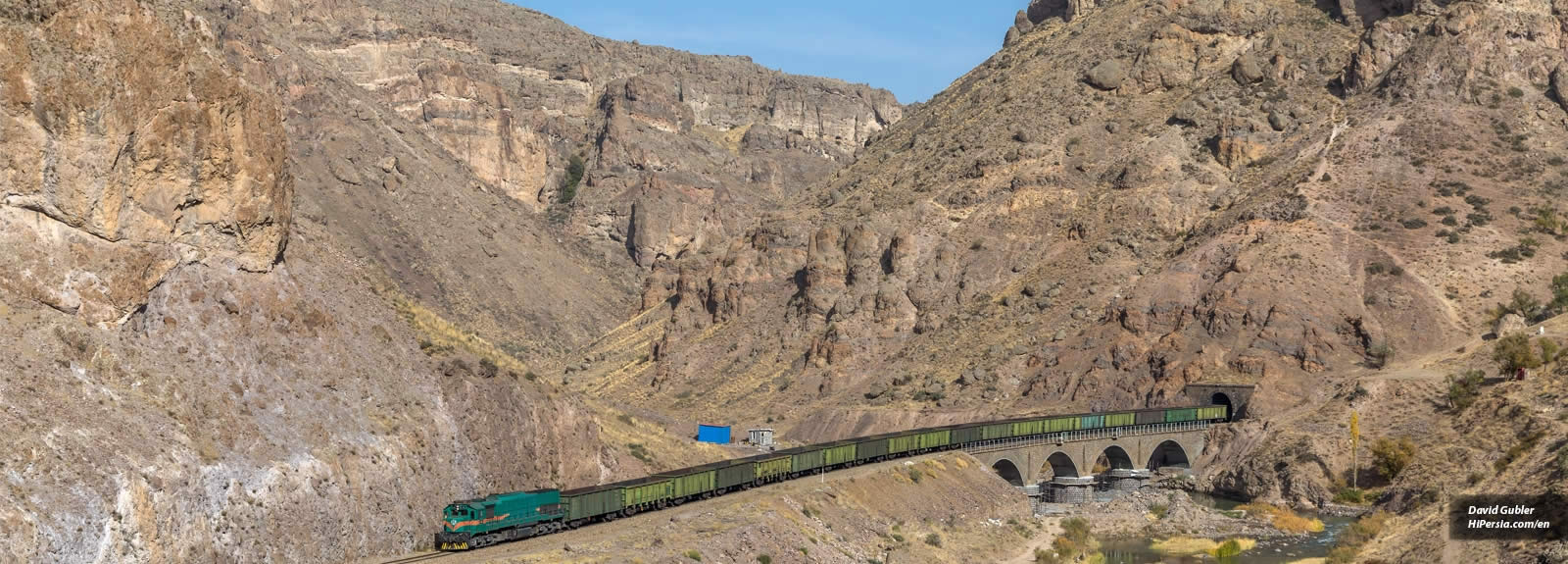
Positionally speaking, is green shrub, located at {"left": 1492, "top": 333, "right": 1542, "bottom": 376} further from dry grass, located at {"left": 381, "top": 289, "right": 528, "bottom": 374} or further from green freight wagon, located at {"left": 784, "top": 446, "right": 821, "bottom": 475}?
dry grass, located at {"left": 381, "top": 289, "right": 528, "bottom": 374}

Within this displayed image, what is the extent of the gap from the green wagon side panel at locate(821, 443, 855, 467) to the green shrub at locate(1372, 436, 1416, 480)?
30.1m

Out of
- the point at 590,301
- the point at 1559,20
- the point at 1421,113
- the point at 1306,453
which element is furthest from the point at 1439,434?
the point at 590,301

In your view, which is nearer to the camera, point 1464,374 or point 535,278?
point 1464,374

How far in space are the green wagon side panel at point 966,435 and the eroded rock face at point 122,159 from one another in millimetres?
45386

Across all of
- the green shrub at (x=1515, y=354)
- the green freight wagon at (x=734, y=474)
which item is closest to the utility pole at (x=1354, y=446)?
the green shrub at (x=1515, y=354)

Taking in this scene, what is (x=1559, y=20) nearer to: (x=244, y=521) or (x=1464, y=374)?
(x=1464, y=374)

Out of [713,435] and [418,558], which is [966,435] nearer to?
[713,435]

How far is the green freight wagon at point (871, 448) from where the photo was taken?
82.6 m

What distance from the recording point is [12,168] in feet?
152

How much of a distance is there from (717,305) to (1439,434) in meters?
72.2

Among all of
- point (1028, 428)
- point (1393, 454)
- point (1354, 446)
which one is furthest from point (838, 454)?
point (1393, 454)

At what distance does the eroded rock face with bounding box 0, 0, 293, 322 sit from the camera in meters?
46.8

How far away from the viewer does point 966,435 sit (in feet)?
299

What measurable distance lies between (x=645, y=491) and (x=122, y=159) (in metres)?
22.9
